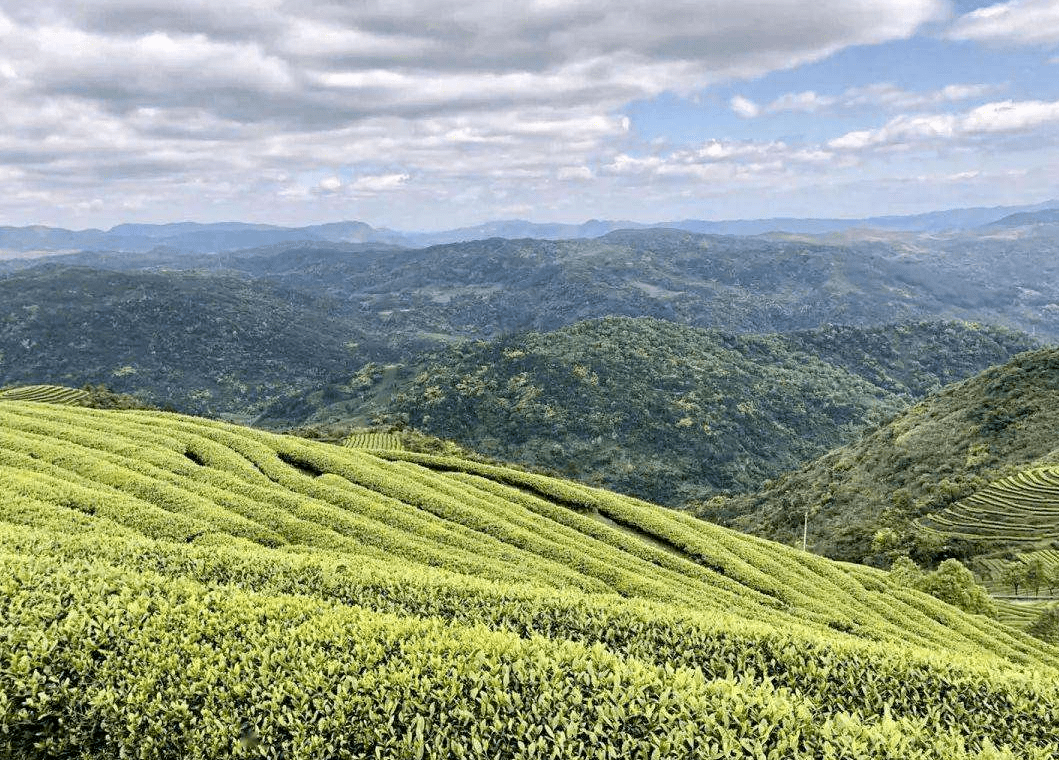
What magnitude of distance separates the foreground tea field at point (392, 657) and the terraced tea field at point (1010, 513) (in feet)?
233

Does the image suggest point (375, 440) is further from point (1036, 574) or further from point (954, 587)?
point (1036, 574)

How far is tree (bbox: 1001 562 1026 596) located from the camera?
2704 inches

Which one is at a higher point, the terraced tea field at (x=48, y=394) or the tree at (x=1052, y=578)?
the terraced tea field at (x=48, y=394)

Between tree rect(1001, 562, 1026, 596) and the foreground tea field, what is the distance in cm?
5588

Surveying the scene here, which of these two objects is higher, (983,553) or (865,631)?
(865,631)

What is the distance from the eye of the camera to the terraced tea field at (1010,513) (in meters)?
80.3

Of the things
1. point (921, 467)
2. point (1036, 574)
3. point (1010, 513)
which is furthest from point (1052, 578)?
point (921, 467)

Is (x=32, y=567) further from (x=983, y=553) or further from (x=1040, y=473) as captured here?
(x=1040, y=473)

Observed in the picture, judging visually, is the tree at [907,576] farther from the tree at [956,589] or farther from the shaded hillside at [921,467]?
the shaded hillside at [921,467]

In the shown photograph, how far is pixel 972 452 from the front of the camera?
11706cm

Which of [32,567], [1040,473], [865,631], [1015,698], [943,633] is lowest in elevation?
[1040,473]

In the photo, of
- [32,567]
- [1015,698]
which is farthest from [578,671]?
[32,567]

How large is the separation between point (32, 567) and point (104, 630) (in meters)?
4.10

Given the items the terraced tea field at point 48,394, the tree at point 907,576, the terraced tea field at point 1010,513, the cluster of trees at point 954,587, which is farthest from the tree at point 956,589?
the terraced tea field at point 48,394
